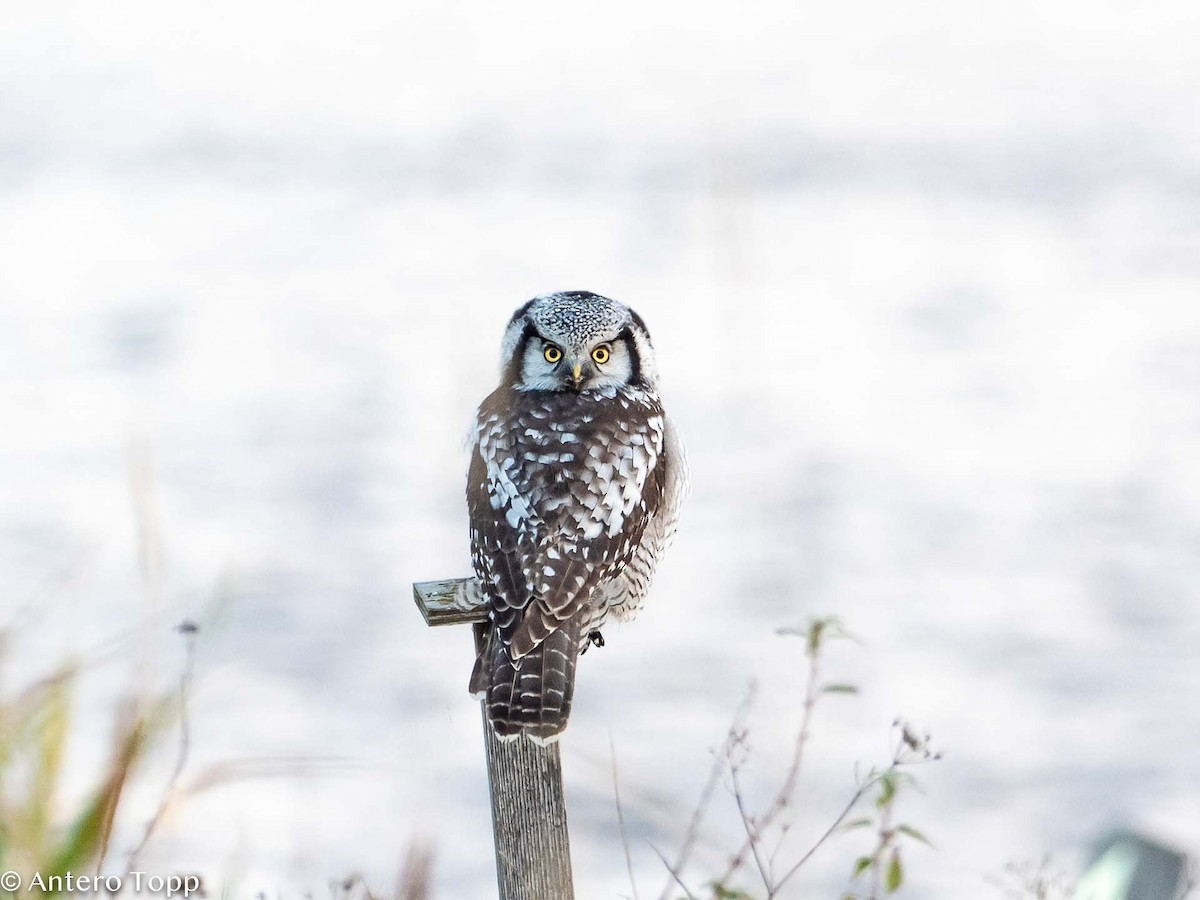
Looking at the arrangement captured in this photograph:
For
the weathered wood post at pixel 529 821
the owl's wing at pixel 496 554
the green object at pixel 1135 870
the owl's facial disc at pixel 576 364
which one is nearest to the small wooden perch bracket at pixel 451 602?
the owl's wing at pixel 496 554

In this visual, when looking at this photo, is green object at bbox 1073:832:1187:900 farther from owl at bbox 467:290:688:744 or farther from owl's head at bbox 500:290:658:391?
→ owl's head at bbox 500:290:658:391

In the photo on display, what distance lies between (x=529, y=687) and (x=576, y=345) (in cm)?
88

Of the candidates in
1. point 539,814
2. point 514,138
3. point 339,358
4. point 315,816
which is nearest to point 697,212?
point 514,138

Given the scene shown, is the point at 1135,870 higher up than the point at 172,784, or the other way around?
the point at 172,784

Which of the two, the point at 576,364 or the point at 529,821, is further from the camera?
the point at 576,364

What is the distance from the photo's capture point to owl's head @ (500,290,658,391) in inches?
136

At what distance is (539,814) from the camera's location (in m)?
2.74

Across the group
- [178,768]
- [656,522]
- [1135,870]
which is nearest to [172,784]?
[178,768]

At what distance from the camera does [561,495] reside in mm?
3199

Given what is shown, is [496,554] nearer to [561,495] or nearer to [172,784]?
[561,495]

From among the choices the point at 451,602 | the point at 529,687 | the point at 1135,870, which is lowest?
the point at 1135,870

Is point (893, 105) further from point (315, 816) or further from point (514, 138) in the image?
point (315, 816)

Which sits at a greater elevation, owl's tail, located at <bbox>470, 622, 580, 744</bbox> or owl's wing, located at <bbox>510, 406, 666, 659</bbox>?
owl's wing, located at <bbox>510, 406, 666, 659</bbox>

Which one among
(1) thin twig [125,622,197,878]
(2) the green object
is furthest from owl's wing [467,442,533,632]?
(2) the green object
